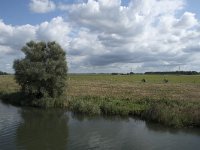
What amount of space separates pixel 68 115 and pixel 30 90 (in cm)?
1210

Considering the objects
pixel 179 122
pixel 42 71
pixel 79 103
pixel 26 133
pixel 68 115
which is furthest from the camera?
pixel 42 71

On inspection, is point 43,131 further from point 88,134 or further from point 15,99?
point 15,99

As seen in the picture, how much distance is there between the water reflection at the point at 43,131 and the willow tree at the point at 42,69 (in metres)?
6.96

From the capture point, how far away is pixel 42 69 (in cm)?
4666

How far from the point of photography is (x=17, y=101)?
→ 5134cm

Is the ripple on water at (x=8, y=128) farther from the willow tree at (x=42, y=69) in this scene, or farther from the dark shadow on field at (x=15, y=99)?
the dark shadow on field at (x=15, y=99)

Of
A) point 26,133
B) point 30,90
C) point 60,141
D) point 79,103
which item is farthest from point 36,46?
point 60,141

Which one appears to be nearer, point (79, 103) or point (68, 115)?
point (68, 115)

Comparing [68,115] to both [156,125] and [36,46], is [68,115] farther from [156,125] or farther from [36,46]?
[36,46]

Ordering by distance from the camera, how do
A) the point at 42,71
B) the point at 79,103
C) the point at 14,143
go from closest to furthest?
the point at 14,143
the point at 79,103
the point at 42,71

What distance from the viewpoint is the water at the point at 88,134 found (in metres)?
22.9

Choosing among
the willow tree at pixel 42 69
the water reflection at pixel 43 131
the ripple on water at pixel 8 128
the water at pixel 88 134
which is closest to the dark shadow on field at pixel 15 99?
the willow tree at pixel 42 69

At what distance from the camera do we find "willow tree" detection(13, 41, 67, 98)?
4688 centimetres

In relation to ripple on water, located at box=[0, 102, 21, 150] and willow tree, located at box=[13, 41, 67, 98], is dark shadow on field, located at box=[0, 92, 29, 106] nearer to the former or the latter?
willow tree, located at box=[13, 41, 67, 98]
